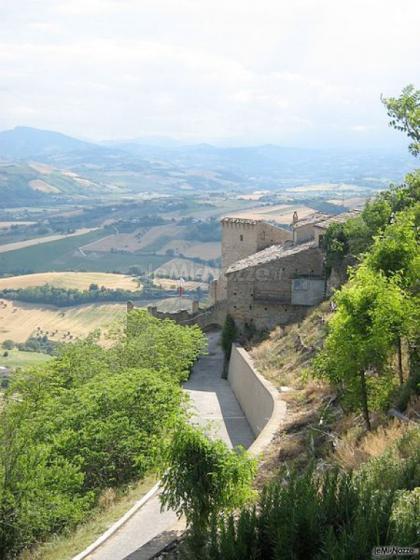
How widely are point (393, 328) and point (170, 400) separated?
772 cm

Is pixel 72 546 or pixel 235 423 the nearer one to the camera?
pixel 72 546

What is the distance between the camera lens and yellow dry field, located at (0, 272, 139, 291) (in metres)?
155

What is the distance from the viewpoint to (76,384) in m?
29.2

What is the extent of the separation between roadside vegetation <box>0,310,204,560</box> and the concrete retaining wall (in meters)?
2.37

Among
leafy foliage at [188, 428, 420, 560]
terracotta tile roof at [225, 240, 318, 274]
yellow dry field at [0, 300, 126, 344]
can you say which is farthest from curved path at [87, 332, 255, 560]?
yellow dry field at [0, 300, 126, 344]

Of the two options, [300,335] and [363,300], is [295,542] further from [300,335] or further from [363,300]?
[300,335]

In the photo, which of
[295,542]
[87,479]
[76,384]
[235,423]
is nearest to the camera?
[295,542]

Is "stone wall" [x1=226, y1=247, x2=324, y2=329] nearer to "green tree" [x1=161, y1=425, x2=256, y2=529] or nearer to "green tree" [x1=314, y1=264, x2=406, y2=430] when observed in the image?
"green tree" [x1=314, y1=264, x2=406, y2=430]

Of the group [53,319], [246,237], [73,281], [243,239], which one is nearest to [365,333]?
[246,237]

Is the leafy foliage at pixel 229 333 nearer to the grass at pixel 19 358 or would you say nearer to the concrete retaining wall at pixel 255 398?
the concrete retaining wall at pixel 255 398

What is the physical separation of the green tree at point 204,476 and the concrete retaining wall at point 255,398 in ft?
17.3

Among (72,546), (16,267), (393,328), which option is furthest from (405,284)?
(16,267)

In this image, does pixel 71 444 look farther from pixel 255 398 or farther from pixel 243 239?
pixel 243 239

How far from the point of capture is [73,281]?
158 meters
